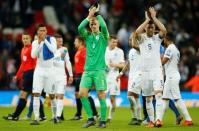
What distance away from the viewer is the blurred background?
32975 millimetres

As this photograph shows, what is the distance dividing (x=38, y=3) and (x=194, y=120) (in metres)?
15.1

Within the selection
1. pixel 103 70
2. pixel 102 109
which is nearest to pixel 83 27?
pixel 103 70

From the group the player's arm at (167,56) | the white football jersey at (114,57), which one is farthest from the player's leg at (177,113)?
the white football jersey at (114,57)

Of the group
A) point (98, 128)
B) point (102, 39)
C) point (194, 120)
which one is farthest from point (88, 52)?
point (194, 120)

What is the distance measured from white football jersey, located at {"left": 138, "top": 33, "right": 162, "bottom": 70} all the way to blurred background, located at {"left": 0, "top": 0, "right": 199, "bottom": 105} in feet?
43.3

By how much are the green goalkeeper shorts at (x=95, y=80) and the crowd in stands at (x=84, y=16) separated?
13.4m

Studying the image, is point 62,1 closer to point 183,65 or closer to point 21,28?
point 21,28

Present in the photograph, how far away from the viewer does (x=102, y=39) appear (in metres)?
19.1

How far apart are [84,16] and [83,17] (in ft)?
0.24

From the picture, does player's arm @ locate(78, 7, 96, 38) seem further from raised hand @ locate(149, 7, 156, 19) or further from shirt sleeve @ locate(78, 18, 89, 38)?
raised hand @ locate(149, 7, 156, 19)

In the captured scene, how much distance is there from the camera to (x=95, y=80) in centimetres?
1894

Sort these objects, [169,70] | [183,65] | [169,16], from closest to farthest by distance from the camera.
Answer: [169,70]
[183,65]
[169,16]

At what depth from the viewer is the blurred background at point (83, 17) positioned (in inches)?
1298

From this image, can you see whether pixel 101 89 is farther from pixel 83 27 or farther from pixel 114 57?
pixel 114 57
